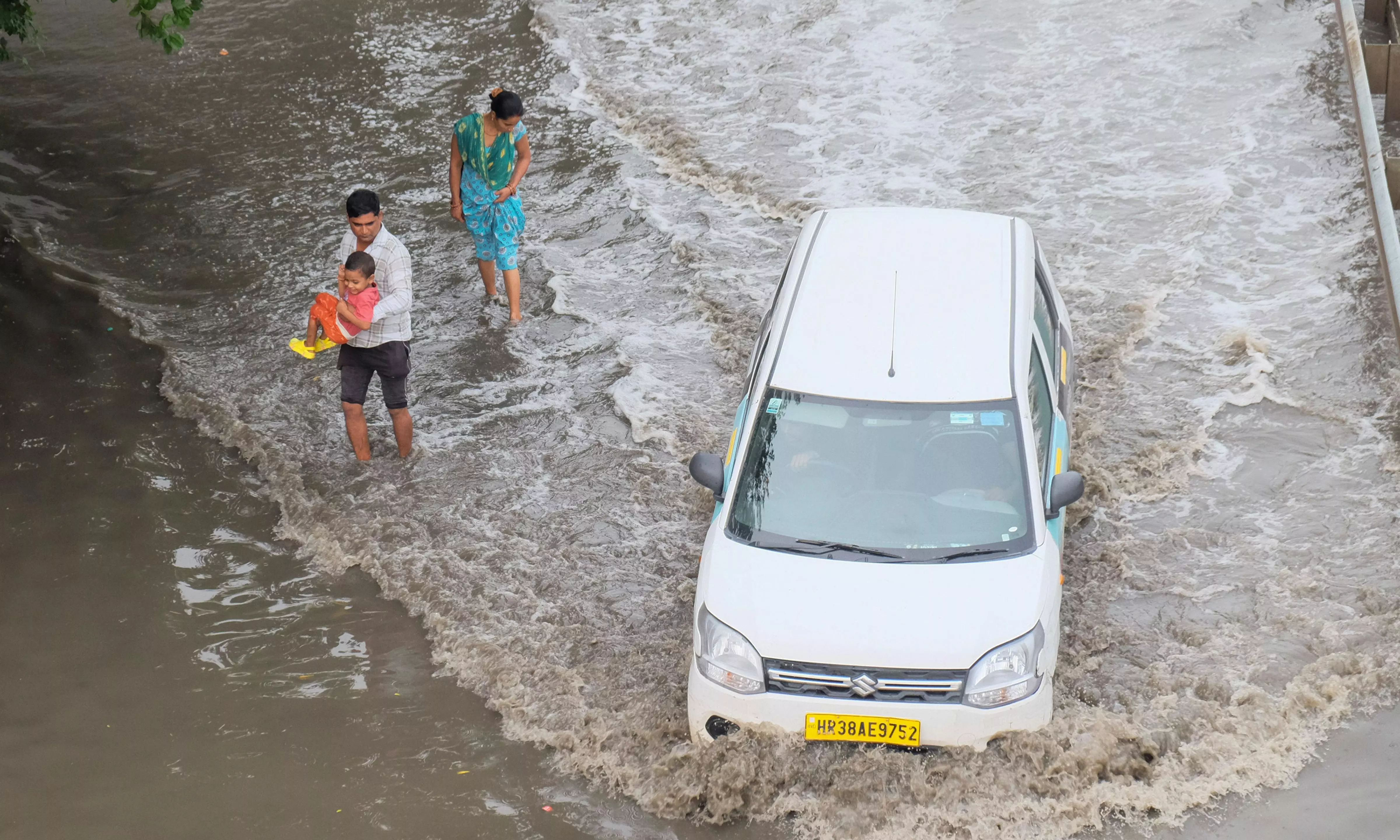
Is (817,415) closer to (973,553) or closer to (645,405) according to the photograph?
(973,553)

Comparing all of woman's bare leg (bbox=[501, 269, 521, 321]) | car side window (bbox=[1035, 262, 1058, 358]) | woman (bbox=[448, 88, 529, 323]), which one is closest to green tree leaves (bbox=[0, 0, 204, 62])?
woman (bbox=[448, 88, 529, 323])

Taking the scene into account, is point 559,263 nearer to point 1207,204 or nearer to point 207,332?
point 207,332

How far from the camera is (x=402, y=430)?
26.3 ft

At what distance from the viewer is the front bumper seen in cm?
484

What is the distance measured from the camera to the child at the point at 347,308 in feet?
22.9

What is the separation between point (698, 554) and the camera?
714 centimetres

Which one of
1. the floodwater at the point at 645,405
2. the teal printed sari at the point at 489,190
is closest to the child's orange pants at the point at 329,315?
the floodwater at the point at 645,405

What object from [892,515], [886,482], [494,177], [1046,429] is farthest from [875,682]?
[494,177]

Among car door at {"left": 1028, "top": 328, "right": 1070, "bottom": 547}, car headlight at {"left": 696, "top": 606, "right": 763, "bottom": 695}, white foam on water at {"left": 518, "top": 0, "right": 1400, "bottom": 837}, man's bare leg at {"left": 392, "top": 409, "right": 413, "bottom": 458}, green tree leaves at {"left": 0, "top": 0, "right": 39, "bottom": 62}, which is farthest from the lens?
green tree leaves at {"left": 0, "top": 0, "right": 39, "bottom": 62}

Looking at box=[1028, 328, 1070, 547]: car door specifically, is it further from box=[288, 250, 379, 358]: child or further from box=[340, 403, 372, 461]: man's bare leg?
box=[340, 403, 372, 461]: man's bare leg

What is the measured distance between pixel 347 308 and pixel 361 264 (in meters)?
0.28

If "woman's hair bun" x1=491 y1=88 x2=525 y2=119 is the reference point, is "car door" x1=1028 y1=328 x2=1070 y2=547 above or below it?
below

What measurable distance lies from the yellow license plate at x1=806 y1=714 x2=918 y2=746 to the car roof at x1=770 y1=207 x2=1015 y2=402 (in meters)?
1.53

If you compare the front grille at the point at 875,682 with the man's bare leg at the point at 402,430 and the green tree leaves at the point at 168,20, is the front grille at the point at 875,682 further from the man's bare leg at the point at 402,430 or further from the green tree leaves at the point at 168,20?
the green tree leaves at the point at 168,20
